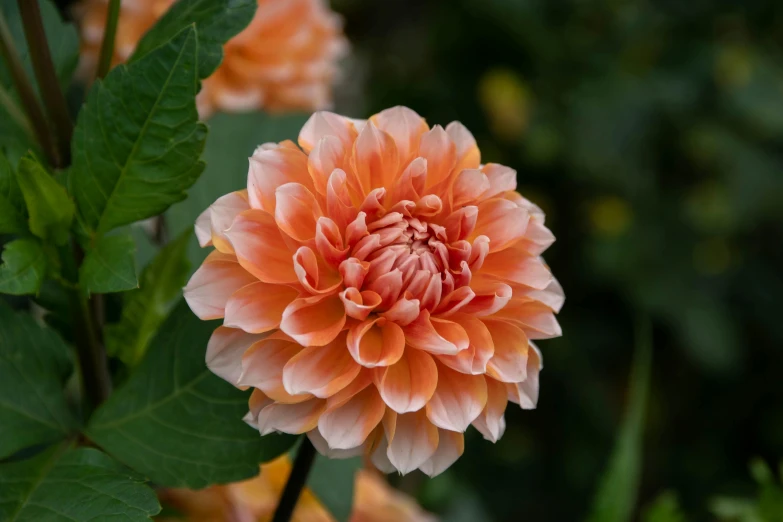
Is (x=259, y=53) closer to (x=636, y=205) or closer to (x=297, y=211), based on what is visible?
(x=297, y=211)

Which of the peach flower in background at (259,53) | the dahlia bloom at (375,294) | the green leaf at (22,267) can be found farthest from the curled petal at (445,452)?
the peach flower in background at (259,53)

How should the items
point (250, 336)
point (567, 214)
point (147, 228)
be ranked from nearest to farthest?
point (250, 336) < point (147, 228) < point (567, 214)

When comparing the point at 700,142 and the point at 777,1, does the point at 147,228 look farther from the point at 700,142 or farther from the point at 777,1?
the point at 777,1

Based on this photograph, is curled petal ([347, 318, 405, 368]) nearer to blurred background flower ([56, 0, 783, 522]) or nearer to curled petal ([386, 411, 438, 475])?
curled petal ([386, 411, 438, 475])

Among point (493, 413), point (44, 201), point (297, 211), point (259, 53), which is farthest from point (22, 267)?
point (259, 53)

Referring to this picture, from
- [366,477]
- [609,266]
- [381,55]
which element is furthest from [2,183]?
[381,55]

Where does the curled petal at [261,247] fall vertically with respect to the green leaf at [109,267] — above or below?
above

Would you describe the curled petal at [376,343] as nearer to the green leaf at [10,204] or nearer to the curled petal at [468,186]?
the curled petal at [468,186]

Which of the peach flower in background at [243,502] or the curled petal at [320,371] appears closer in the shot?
the curled petal at [320,371]
